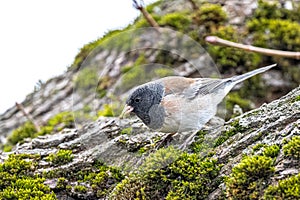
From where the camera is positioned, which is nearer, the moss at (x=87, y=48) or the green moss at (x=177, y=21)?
the green moss at (x=177, y=21)

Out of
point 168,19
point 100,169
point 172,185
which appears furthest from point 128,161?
point 168,19

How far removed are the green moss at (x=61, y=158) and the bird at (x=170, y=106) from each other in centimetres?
41

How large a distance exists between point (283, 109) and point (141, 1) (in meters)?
2.32

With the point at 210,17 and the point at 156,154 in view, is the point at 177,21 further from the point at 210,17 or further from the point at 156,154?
the point at 156,154

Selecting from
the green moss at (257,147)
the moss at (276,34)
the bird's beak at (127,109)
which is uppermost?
the bird's beak at (127,109)

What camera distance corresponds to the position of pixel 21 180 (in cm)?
276

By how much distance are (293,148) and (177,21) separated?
317 centimetres

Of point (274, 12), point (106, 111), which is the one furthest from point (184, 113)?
point (274, 12)

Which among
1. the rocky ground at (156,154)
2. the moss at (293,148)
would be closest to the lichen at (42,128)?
the rocky ground at (156,154)

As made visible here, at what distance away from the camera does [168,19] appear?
5.18 m

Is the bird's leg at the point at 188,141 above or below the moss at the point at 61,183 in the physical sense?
below

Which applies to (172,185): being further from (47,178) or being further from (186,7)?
(186,7)

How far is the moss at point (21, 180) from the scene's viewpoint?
2.62 metres

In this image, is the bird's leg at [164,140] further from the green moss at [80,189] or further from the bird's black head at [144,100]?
the green moss at [80,189]
